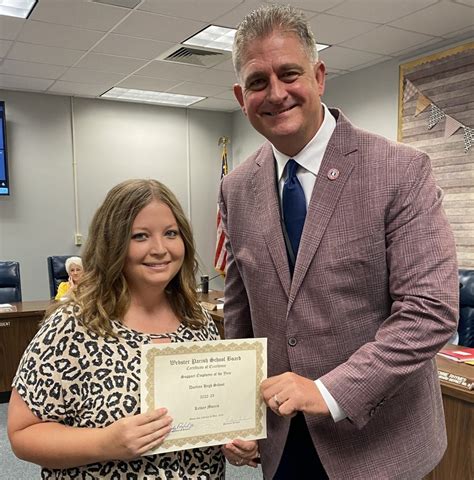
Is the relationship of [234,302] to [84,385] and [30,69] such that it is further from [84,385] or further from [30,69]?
[30,69]

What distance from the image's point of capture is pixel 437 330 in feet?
3.17

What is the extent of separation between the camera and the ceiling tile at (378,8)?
3.45 meters

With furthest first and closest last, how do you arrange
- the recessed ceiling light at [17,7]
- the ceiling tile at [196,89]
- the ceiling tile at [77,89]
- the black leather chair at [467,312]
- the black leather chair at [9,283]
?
the ceiling tile at [196,89] → the ceiling tile at [77,89] → the black leather chair at [9,283] → the recessed ceiling light at [17,7] → the black leather chair at [467,312]

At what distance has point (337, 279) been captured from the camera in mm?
1060

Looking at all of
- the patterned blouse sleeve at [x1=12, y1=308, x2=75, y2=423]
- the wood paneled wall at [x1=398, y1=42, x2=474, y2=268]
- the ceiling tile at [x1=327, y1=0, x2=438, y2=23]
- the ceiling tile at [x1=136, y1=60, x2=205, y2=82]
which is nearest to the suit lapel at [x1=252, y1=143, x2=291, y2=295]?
the patterned blouse sleeve at [x1=12, y1=308, x2=75, y2=423]

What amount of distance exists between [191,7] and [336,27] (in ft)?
3.91

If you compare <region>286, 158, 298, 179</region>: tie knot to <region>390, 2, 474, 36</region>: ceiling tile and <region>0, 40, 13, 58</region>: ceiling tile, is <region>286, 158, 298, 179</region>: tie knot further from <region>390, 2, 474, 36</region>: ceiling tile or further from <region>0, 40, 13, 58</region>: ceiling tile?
<region>0, 40, 13, 58</region>: ceiling tile

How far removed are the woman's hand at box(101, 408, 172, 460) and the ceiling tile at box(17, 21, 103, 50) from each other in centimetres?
361

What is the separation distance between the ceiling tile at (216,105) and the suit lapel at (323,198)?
18.3ft

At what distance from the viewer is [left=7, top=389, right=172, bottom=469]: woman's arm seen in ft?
3.37

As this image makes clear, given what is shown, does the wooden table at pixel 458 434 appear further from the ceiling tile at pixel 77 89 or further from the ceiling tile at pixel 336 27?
the ceiling tile at pixel 77 89

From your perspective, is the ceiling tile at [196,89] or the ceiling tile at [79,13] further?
the ceiling tile at [196,89]

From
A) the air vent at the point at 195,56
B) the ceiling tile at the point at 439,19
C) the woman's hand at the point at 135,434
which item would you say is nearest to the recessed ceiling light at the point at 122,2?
the air vent at the point at 195,56

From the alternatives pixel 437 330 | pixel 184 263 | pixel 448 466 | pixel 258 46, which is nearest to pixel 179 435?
Result: pixel 184 263
